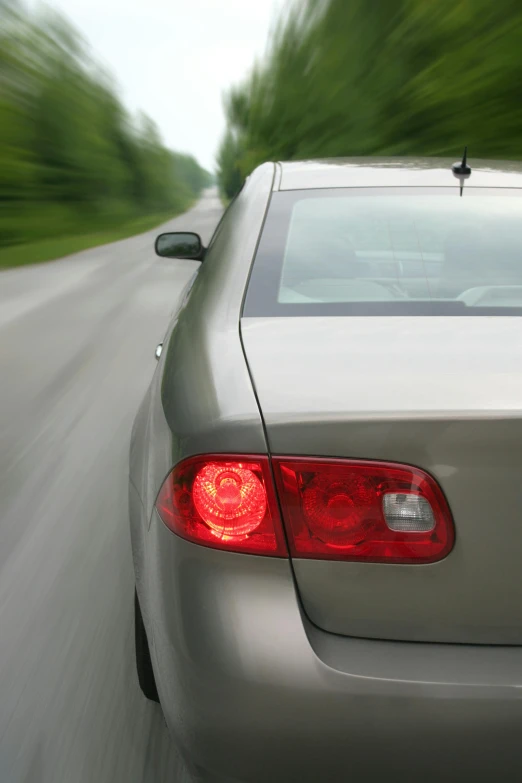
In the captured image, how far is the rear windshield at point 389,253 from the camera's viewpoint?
2033 mm

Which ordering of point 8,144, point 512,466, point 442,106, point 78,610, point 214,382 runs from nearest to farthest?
1. point 512,466
2. point 214,382
3. point 78,610
4. point 442,106
5. point 8,144

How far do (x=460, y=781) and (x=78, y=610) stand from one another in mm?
1807

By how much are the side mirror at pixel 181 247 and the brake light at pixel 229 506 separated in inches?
91.4

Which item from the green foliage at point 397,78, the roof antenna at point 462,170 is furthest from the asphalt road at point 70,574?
the green foliage at point 397,78

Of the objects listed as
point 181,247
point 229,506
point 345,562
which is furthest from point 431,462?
point 181,247

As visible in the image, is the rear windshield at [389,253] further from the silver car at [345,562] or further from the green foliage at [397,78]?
the green foliage at [397,78]

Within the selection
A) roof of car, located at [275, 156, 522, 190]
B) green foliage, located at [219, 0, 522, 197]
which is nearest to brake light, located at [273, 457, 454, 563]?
roof of car, located at [275, 156, 522, 190]

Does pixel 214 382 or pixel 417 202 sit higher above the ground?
pixel 417 202

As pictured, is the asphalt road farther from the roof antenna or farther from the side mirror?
the roof antenna

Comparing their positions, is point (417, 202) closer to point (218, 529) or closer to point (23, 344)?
point (218, 529)

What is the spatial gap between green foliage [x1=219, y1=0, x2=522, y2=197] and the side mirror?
1110 centimetres

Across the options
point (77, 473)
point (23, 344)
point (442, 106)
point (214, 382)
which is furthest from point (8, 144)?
point (214, 382)

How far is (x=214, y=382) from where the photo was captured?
1691mm

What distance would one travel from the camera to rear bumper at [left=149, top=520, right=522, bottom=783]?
4.66 ft
